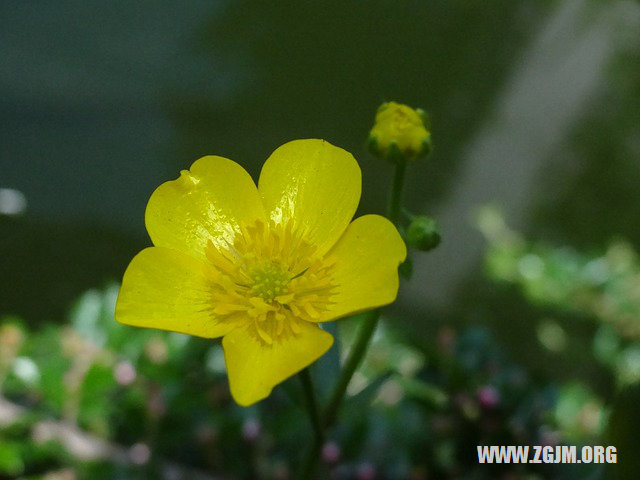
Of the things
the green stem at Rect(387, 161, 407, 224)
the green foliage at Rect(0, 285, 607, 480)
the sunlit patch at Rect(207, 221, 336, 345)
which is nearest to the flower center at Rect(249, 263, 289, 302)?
the sunlit patch at Rect(207, 221, 336, 345)

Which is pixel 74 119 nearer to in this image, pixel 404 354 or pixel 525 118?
pixel 404 354

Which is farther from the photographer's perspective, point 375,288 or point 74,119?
point 74,119

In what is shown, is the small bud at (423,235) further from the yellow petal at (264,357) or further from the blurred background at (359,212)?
the blurred background at (359,212)

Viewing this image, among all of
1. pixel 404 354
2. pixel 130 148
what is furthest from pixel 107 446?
pixel 130 148

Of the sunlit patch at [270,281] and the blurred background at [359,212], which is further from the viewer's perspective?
the blurred background at [359,212]

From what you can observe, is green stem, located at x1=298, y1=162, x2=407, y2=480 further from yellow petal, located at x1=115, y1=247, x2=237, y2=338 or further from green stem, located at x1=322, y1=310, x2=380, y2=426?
yellow petal, located at x1=115, y1=247, x2=237, y2=338

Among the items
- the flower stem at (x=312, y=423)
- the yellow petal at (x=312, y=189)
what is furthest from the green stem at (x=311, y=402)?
the yellow petal at (x=312, y=189)
